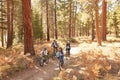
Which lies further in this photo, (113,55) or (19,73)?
(113,55)

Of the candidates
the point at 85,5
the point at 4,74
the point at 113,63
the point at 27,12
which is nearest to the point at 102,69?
the point at 113,63

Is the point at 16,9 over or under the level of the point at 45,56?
over

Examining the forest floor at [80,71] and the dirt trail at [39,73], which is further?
the dirt trail at [39,73]

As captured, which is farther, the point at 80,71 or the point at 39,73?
the point at 39,73

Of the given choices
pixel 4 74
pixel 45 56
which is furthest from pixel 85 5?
pixel 4 74

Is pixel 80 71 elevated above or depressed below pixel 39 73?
above

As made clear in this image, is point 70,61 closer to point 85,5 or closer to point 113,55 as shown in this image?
point 113,55

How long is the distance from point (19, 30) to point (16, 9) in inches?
142

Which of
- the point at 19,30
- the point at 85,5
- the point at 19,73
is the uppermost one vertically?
the point at 85,5

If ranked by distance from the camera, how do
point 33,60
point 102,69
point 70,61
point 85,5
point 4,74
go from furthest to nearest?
point 85,5, point 70,61, point 33,60, point 102,69, point 4,74

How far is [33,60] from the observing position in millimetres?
19766

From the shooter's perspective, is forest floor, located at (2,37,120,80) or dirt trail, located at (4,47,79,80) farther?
dirt trail, located at (4,47,79,80)

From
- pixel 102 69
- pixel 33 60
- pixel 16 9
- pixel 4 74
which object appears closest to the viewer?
pixel 4 74

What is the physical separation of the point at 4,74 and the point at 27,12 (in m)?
7.03
